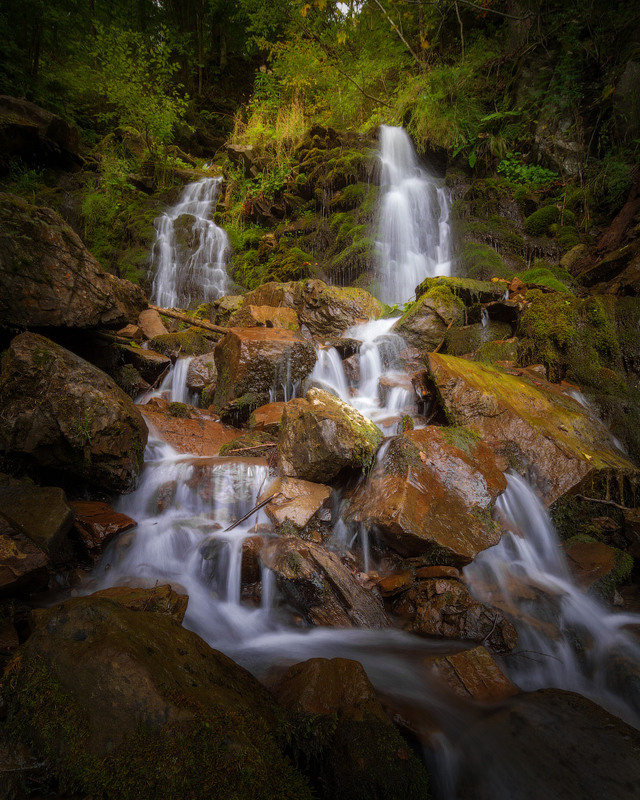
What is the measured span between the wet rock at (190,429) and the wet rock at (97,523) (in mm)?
1591

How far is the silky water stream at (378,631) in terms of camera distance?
259cm

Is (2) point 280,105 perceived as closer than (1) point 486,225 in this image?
No

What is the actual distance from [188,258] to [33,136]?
7113mm

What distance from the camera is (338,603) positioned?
336cm

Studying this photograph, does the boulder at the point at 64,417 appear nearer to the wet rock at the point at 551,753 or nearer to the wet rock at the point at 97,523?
the wet rock at the point at 97,523

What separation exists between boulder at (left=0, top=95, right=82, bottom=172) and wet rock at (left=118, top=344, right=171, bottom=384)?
11552 mm

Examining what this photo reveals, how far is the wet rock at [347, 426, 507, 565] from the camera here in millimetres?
3754

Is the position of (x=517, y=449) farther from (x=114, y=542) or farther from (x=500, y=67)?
(x=500, y=67)

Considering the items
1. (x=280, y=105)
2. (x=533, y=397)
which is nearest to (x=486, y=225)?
(x=533, y=397)

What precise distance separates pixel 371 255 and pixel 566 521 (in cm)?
883

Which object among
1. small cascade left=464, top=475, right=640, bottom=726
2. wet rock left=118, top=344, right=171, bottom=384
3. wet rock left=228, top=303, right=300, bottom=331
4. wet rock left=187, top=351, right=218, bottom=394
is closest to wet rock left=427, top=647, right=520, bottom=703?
small cascade left=464, top=475, right=640, bottom=726

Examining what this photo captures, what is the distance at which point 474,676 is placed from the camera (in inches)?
102

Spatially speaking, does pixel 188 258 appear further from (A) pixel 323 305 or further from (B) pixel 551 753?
(B) pixel 551 753

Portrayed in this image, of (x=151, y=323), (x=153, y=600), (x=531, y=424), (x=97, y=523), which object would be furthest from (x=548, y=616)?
(x=151, y=323)
